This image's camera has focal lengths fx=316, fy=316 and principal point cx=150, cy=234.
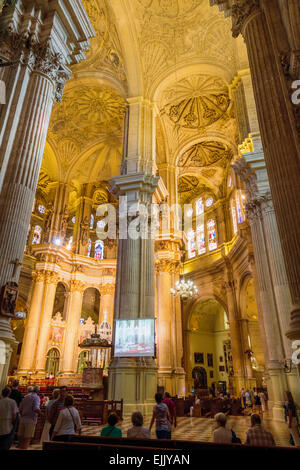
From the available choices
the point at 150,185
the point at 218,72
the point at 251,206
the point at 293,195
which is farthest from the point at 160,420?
the point at 218,72

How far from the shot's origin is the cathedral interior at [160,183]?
20.0 ft

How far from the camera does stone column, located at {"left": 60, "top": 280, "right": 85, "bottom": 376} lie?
18663 mm

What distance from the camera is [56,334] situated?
1905 cm

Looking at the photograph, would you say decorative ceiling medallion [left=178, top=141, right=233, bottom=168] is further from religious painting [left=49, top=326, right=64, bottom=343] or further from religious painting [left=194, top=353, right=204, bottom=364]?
religious painting [left=194, top=353, right=204, bottom=364]

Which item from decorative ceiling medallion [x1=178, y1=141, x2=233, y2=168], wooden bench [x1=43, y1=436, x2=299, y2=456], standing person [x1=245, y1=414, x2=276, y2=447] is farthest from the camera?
decorative ceiling medallion [x1=178, y1=141, x2=233, y2=168]

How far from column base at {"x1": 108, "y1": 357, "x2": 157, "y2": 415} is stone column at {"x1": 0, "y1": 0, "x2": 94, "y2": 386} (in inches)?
220

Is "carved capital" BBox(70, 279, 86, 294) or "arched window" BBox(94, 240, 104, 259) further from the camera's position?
"arched window" BBox(94, 240, 104, 259)

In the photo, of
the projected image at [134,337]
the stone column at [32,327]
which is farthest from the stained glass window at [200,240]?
the projected image at [134,337]

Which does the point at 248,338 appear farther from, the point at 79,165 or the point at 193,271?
the point at 79,165

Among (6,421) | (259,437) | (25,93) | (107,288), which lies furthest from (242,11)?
(107,288)

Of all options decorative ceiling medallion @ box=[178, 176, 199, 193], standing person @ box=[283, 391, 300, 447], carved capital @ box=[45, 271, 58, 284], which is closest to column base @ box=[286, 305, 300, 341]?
standing person @ box=[283, 391, 300, 447]

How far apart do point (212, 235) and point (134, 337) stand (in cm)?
1436

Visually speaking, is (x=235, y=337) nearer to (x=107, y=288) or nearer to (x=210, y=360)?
(x=210, y=360)

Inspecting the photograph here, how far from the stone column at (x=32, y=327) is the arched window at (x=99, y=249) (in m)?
5.72
